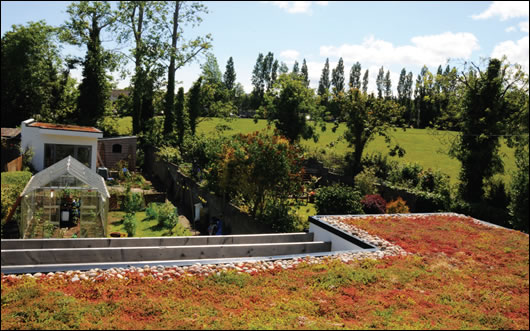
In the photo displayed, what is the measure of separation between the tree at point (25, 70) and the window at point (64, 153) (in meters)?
2.97

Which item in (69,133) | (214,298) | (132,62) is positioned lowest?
(214,298)

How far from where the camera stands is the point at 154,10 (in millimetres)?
37500

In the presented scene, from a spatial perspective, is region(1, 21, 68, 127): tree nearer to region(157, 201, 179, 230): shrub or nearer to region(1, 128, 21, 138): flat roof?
region(1, 128, 21, 138): flat roof

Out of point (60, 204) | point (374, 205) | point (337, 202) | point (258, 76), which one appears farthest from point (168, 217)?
point (258, 76)

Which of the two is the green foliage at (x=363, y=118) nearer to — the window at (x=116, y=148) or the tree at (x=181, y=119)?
the tree at (x=181, y=119)

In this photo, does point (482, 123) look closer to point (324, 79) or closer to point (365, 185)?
point (365, 185)

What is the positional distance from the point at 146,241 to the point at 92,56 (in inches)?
1110

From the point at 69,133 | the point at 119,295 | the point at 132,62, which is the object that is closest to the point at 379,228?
the point at 119,295

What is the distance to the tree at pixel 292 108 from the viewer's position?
95.1ft

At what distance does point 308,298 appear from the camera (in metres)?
6.06

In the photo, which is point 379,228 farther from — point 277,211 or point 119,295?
point 119,295

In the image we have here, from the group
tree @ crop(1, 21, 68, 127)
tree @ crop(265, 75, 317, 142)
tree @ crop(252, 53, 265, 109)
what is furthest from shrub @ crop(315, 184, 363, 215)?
tree @ crop(252, 53, 265, 109)

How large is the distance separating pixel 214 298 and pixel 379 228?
642 centimetres

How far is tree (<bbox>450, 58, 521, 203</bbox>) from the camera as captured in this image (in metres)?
16.7
